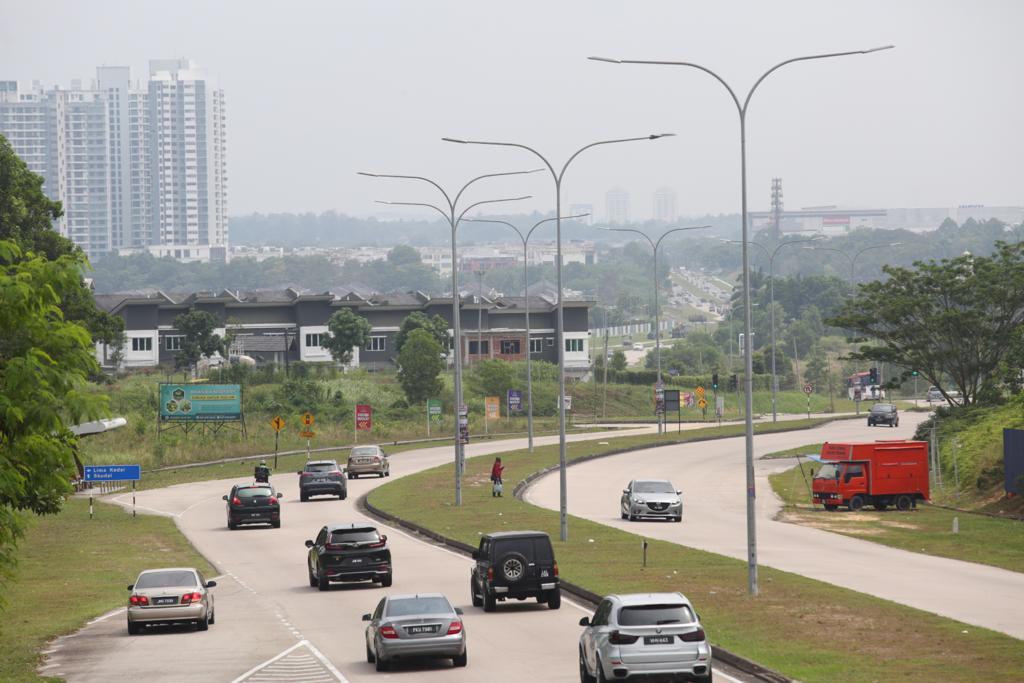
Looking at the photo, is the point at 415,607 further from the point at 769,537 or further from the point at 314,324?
the point at 314,324

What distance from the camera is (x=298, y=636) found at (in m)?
27.5

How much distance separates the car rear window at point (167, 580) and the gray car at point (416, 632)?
6.55 m

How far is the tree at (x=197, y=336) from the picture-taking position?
427ft

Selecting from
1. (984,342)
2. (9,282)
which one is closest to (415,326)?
(984,342)

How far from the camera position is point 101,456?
267 feet

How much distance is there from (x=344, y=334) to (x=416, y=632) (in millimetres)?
118825

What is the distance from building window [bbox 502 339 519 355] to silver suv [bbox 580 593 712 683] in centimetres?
13750

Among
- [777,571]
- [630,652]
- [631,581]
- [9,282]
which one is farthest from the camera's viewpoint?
[777,571]

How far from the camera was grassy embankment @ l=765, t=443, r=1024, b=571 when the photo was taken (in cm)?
4031

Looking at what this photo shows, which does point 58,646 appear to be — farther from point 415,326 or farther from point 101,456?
point 415,326

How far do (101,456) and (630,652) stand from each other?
65.7m

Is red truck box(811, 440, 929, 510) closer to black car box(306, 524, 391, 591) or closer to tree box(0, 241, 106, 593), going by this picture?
black car box(306, 524, 391, 591)

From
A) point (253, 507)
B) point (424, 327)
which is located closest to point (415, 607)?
point (253, 507)

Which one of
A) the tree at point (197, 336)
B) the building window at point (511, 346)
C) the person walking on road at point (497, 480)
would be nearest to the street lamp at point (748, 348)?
the person walking on road at point (497, 480)
